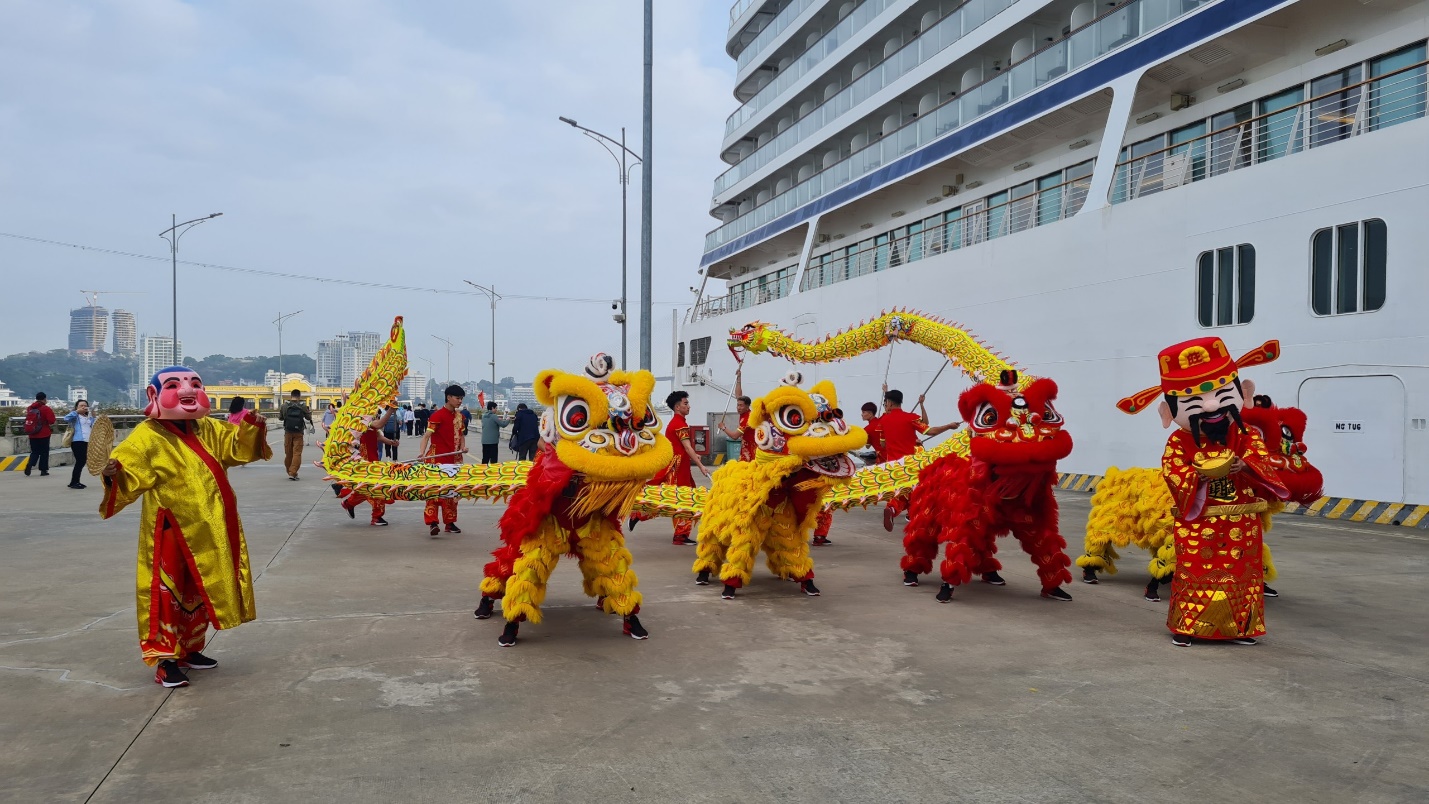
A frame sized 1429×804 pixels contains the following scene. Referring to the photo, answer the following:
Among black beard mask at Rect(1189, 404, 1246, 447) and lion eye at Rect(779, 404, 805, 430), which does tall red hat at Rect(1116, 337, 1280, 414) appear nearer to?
black beard mask at Rect(1189, 404, 1246, 447)

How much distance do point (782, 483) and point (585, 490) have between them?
1.95 meters

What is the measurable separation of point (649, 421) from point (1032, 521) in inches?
116

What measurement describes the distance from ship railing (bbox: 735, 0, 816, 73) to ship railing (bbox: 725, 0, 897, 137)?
98 cm

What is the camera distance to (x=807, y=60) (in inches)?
1010

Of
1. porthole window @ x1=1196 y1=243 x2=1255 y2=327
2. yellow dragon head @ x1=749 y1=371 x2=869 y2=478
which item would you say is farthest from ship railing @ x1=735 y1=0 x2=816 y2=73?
yellow dragon head @ x1=749 y1=371 x2=869 y2=478

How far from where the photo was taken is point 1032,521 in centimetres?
646

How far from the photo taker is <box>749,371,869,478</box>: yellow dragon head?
6316 millimetres

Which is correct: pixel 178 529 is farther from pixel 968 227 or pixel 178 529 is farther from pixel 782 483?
pixel 968 227

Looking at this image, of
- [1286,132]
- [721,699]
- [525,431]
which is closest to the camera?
[721,699]

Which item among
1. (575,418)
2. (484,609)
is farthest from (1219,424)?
(484,609)

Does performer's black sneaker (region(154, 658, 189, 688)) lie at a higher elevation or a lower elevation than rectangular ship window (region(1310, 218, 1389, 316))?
lower

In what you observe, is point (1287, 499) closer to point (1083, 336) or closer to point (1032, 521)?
point (1032, 521)

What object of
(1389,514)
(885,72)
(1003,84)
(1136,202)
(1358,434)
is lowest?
(1389,514)

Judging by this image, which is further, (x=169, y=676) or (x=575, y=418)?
(x=575, y=418)
